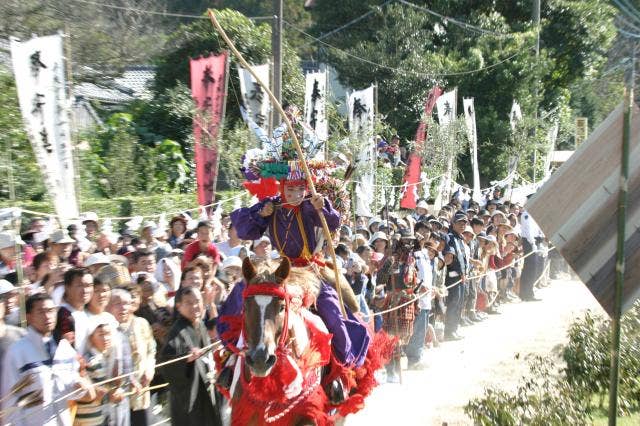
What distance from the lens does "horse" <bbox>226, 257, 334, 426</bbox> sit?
18.6 feet

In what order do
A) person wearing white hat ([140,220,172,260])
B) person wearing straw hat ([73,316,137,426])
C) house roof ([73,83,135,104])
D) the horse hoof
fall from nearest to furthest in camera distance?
person wearing straw hat ([73,316,137,426]) < the horse hoof < person wearing white hat ([140,220,172,260]) < house roof ([73,83,135,104])

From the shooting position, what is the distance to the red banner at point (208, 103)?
45.9 feet

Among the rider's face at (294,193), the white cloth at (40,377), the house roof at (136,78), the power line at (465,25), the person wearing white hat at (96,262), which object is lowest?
the white cloth at (40,377)

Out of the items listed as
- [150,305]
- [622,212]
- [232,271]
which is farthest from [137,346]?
[622,212]

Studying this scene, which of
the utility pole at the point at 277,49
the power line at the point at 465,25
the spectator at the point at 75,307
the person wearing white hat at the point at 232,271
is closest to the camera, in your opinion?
the spectator at the point at 75,307

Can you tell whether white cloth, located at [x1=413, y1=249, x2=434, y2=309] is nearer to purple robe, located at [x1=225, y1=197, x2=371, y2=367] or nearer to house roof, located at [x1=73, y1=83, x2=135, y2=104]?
purple robe, located at [x1=225, y1=197, x2=371, y2=367]

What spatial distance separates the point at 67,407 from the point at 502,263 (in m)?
10.7

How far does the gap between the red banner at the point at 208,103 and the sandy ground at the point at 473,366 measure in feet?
15.4

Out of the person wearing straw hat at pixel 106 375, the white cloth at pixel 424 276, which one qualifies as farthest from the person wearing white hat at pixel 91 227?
the person wearing straw hat at pixel 106 375

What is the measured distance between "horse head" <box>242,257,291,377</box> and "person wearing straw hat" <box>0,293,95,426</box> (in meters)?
1.31

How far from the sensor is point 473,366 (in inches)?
454

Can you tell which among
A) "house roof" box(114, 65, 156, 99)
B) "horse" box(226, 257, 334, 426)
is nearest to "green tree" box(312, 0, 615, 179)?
"house roof" box(114, 65, 156, 99)

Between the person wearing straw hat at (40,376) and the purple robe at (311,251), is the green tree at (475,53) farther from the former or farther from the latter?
the person wearing straw hat at (40,376)

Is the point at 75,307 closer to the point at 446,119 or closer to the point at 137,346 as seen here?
the point at 137,346
